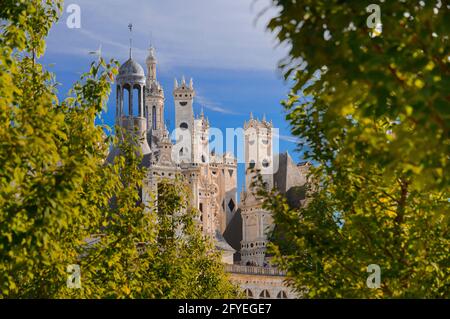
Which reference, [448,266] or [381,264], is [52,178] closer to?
[381,264]

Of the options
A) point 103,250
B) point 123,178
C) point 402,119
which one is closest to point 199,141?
point 123,178

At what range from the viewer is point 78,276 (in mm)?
14531

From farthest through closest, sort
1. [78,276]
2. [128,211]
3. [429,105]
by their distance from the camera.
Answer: [128,211]
[78,276]
[429,105]

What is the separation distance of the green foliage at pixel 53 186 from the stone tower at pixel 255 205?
60807 millimetres

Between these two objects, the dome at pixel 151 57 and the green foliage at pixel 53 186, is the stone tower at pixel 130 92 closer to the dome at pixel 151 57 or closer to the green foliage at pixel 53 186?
the dome at pixel 151 57

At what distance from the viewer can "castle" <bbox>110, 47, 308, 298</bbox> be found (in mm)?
75000

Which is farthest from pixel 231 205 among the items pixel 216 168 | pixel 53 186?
pixel 53 186

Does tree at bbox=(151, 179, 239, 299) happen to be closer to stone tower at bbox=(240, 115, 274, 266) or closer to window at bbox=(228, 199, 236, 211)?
stone tower at bbox=(240, 115, 274, 266)

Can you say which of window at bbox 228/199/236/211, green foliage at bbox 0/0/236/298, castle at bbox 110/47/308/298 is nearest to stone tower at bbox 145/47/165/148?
castle at bbox 110/47/308/298

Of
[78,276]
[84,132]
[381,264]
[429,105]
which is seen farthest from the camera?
[84,132]

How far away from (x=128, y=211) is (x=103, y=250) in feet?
8.48

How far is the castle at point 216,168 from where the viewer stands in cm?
7500

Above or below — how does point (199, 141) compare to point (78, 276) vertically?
above
